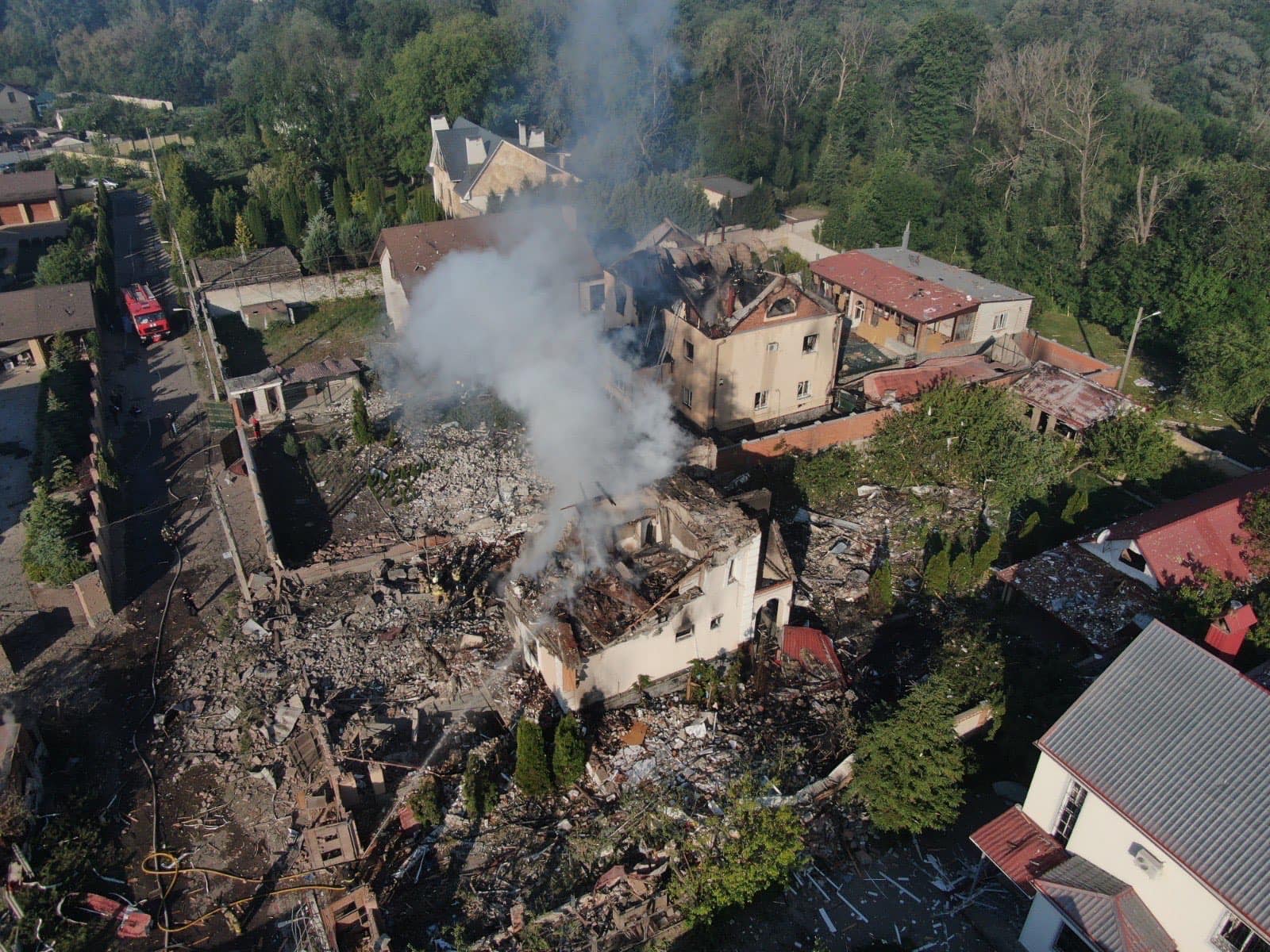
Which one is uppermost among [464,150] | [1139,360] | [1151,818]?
[464,150]

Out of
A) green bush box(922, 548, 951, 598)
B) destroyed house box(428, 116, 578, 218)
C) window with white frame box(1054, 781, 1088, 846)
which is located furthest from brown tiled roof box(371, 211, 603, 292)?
window with white frame box(1054, 781, 1088, 846)

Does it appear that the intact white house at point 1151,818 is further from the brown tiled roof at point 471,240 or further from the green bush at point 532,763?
the brown tiled roof at point 471,240

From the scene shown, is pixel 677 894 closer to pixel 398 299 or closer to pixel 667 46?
pixel 398 299

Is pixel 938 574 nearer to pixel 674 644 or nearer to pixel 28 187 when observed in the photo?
pixel 674 644

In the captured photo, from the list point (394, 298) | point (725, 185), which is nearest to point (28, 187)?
point (394, 298)

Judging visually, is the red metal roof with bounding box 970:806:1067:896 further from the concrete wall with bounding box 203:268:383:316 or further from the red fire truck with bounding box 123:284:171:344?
the red fire truck with bounding box 123:284:171:344

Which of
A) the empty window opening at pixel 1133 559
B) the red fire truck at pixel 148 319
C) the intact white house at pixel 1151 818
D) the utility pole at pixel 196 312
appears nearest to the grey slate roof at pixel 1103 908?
the intact white house at pixel 1151 818
